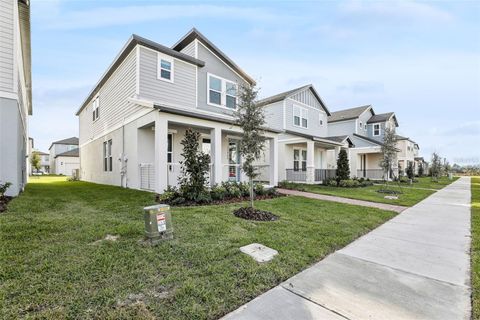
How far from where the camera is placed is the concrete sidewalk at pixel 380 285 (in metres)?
2.49

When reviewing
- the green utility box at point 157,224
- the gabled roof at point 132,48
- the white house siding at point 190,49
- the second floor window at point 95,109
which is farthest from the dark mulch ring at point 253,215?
the second floor window at point 95,109

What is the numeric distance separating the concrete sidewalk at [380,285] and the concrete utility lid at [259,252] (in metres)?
0.61

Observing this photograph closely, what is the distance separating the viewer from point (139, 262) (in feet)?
11.1

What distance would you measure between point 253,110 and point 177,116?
3819 mm

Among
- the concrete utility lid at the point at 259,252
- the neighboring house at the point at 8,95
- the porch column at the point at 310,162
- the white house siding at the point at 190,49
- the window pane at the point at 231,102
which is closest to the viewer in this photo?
the concrete utility lid at the point at 259,252

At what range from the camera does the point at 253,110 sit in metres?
6.86

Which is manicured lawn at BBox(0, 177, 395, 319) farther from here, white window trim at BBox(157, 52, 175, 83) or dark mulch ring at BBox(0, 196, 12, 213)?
white window trim at BBox(157, 52, 175, 83)

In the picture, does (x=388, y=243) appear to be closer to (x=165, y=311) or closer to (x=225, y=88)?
(x=165, y=311)

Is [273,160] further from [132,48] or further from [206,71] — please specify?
[132,48]

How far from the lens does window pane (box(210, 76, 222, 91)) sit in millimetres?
13789

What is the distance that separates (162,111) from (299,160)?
1331 centimetres

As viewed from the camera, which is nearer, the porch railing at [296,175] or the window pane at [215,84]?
the window pane at [215,84]

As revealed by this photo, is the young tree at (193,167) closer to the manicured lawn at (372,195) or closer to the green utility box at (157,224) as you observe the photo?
the green utility box at (157,224)

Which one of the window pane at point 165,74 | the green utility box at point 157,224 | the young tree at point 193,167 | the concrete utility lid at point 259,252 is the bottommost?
the concrete utility lid at point 259,252
